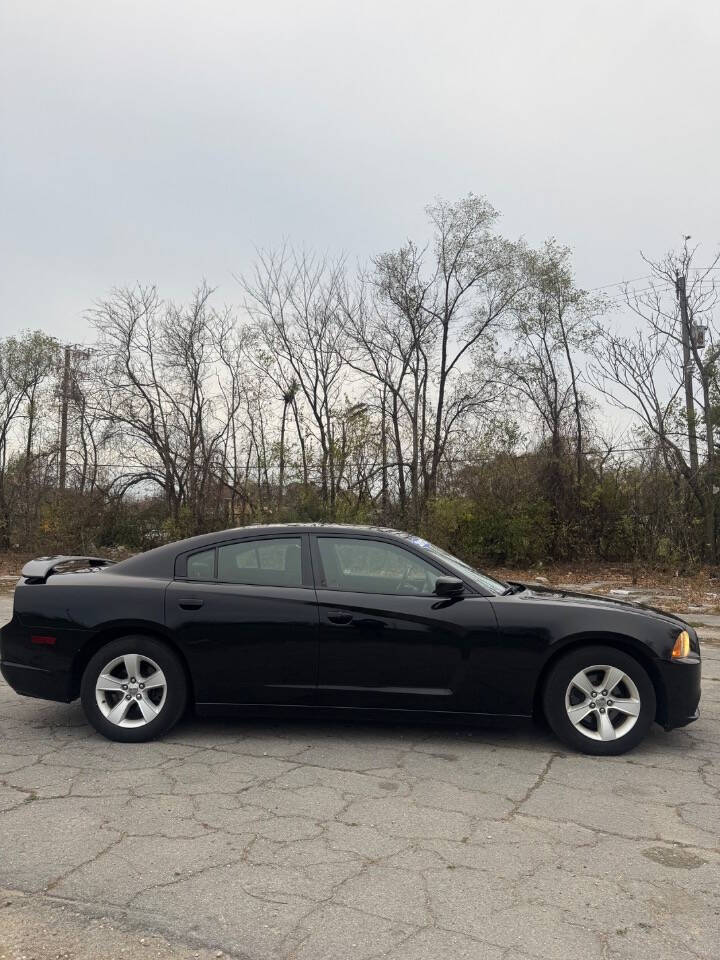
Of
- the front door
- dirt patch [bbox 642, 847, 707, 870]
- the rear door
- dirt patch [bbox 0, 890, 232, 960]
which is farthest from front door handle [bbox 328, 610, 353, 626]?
dirt patch [bbox 0, 890, 232, 960]

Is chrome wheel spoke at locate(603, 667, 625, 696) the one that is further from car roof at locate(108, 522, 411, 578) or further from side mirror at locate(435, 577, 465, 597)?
car roof at locate(108, 522, 411, 578)

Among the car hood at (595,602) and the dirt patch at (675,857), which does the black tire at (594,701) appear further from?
the dirt patch at (675,857)

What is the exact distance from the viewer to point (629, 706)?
488cm

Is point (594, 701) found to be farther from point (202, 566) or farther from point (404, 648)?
point (202, 566)

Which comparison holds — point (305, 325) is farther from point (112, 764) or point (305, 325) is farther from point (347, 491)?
point (112, 764)

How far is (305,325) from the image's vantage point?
22.2m

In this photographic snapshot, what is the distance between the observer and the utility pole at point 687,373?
54.3ft

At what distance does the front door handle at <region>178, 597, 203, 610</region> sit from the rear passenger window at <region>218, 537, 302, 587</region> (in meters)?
0.23

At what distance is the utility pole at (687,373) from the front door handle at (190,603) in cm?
1411

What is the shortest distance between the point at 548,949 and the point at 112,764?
9.77 feet

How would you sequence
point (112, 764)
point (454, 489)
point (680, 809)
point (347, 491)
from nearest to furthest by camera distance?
point (680, 809) → point (112, 764) → point (454, 489) → point (347, 491)

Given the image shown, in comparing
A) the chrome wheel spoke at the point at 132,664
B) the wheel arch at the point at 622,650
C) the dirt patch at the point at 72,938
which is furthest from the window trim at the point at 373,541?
the dirt patch at the point at 72,938

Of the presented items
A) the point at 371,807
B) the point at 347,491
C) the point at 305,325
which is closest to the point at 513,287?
the point at 305,325

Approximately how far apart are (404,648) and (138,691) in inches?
Result: 72.3
